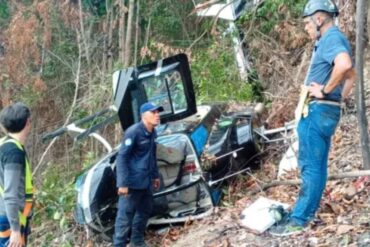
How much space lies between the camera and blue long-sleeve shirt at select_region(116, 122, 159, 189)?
644 cm

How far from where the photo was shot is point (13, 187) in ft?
14.4

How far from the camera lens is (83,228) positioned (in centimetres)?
728

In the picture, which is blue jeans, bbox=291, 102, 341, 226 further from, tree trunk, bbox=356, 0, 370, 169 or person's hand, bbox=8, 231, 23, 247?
person's hand, bbox=8, 231, 23, 247

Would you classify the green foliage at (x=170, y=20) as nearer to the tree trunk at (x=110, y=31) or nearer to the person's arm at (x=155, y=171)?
the tree trunk at (x=110, y=31)

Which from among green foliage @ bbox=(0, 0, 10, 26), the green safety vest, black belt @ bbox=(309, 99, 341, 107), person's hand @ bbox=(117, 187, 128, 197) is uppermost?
green foliage @ bbox=(0, 0, 10, 26)

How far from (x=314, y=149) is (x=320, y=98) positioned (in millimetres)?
422

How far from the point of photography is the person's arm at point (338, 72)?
15.6 feet

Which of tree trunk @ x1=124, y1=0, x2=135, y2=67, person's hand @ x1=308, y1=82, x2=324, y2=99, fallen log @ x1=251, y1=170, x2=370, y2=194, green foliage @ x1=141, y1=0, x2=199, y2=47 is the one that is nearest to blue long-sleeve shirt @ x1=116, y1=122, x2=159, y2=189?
fallen log @ x1=251, y1=170, x2=370, y2=194

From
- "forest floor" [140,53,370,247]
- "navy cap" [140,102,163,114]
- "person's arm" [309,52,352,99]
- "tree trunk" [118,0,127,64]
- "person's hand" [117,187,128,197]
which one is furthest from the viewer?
"tree trunk" [118,0,127,64]

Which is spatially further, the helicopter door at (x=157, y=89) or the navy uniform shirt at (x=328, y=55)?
the helicopter door at (x=157, y=89)

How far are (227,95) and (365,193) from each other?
501cm

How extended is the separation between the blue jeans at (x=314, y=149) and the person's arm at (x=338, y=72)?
13cm

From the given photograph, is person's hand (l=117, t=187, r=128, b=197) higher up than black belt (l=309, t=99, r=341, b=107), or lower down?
lower down

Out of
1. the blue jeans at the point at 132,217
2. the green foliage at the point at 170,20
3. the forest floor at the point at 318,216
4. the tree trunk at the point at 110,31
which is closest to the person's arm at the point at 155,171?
the blue jeans at the point at 132,217
